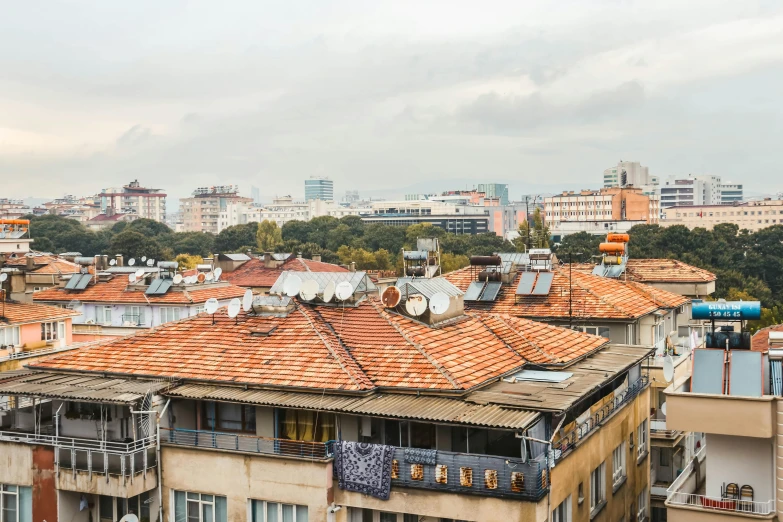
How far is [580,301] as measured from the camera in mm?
44188

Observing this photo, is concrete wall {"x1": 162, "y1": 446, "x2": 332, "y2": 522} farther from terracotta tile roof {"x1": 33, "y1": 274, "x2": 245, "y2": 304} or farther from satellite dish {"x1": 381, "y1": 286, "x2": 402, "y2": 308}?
terracotta tile roof {"x1": 33, "y1": 274, "x2": 245, "y2": 304}

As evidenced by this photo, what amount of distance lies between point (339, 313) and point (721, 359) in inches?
539

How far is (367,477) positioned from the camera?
25.0 meters

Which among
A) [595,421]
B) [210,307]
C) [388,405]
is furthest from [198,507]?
[595,421]

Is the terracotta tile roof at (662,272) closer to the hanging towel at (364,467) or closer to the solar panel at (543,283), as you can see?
the solar panel at (543,283)

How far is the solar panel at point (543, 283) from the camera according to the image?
45841mm

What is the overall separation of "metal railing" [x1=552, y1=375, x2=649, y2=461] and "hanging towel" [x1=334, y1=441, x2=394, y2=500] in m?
4.67

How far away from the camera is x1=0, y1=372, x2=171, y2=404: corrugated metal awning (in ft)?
88.9

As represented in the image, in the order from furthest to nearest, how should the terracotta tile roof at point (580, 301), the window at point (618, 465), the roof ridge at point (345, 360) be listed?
the terracotta tile roof at point (580, 301) → the window at point (618, 465) → the roof ridge at point (345, 360)

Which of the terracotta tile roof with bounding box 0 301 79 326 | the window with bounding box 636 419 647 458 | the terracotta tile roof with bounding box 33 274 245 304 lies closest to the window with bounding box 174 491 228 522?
the window with bounding box 636 419 647 458

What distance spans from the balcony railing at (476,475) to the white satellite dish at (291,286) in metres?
9.80

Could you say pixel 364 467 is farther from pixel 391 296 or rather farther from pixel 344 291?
pixel 391 296

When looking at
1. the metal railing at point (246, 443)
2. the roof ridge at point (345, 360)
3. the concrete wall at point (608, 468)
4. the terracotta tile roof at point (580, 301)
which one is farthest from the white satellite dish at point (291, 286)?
the terracotta tile roof at point (580, 301)

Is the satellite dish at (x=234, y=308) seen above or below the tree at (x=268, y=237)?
below
